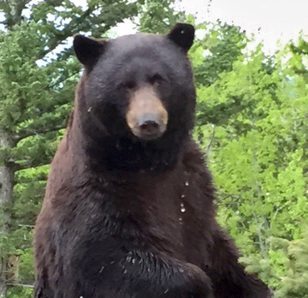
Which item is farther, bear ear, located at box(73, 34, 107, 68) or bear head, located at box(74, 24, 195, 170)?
bear ear, located at box(73, 34, 107, 68)

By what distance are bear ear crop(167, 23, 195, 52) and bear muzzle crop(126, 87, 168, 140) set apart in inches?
13.7

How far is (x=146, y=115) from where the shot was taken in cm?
501

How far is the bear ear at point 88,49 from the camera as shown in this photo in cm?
536

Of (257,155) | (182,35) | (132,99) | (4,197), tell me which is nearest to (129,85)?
(132,99)

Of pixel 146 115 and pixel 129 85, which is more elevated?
pixel 129 85

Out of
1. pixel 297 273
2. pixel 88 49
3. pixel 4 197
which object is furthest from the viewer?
pixel 4 197

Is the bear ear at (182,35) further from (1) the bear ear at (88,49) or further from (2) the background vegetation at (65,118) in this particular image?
(2) the background vegetation at (65,118)

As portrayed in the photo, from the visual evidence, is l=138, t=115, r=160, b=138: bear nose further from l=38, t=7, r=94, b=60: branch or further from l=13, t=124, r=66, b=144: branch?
l=38, t=7, r=94, b=60: branch

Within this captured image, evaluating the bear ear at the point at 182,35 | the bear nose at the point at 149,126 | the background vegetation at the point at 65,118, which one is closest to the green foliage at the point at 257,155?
the background vegetation at the point at 65,118

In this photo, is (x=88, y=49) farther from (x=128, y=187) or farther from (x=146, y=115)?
(x=128, y=187)

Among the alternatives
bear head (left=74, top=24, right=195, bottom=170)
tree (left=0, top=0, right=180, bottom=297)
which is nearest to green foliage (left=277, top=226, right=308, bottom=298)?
bear head (left=74, top=24, right=195, bottom=170)

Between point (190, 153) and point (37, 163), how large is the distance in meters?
15.6

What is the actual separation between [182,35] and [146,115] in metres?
0.61

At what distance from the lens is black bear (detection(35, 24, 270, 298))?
5.17 m
